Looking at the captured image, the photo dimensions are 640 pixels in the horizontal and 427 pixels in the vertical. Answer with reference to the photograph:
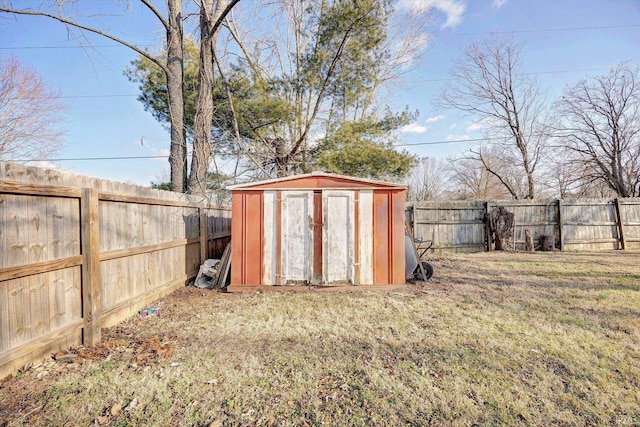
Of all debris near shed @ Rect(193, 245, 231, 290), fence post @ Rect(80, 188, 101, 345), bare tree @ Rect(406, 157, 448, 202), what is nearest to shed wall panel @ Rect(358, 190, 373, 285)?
debris near shed @ Rect(193, 245, 231, 290)

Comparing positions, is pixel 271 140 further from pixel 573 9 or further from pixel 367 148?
pixel 573 9

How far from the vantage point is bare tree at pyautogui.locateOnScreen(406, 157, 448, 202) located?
24859mm

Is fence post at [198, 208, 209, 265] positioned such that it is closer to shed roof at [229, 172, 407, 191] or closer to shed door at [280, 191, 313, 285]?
shed roof at [229, 172, 407, 191]

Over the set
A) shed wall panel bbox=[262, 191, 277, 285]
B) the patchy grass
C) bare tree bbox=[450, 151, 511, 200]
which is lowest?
the patchy grass

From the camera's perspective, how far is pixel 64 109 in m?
12.7

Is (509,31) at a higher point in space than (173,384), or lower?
higher

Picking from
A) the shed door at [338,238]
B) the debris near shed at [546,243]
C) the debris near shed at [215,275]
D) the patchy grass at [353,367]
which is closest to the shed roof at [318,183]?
the shed door at [338,238]

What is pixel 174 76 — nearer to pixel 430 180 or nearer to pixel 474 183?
pixel 474 183

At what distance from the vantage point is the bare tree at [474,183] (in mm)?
21828

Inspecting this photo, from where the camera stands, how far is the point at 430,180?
25547mm

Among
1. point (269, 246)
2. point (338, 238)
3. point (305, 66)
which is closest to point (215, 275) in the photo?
point (269, 246)

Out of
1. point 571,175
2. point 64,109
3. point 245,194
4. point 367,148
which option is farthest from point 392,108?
point 64,109

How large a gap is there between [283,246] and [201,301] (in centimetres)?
155

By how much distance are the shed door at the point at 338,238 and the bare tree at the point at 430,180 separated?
21.0 meters
